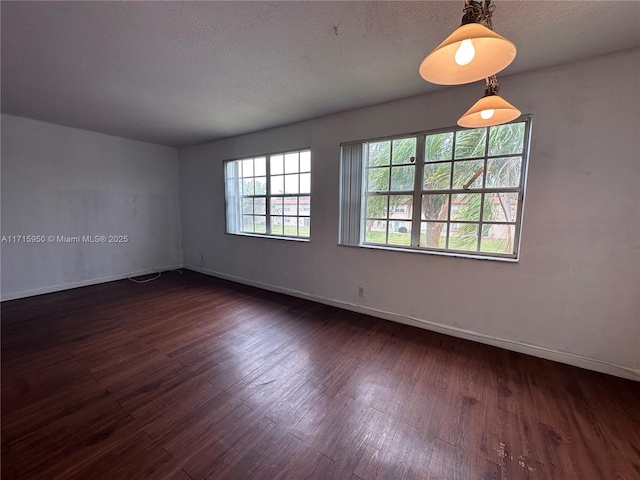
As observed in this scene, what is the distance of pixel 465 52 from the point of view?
3.43 ft

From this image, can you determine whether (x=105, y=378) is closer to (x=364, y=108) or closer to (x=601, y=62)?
(x=364, y=108)

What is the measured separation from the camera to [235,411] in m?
1.78

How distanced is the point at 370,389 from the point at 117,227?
5210 millimetres

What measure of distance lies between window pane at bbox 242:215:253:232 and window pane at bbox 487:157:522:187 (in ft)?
12.2

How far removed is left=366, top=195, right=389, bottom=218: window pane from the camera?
129 inches

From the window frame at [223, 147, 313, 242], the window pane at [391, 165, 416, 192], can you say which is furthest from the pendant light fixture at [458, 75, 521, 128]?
the window frame at [223, 147, 313, 242]

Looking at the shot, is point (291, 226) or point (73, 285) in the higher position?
point (291, 226)

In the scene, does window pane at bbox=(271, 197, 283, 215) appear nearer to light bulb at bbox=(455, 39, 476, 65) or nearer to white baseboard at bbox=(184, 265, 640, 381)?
white baseboard at bbox=(184, 265, 640, 381)

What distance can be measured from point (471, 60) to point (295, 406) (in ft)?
7.31

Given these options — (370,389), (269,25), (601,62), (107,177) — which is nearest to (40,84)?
(107,177)

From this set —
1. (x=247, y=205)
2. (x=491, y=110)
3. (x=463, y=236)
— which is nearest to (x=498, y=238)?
(x=463, y=236)

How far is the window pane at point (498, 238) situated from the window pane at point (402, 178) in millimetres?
933

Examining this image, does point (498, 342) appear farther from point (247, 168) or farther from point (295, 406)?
point (247, 168)

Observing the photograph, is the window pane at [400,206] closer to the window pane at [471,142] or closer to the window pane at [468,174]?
the window pane at [468,174]
